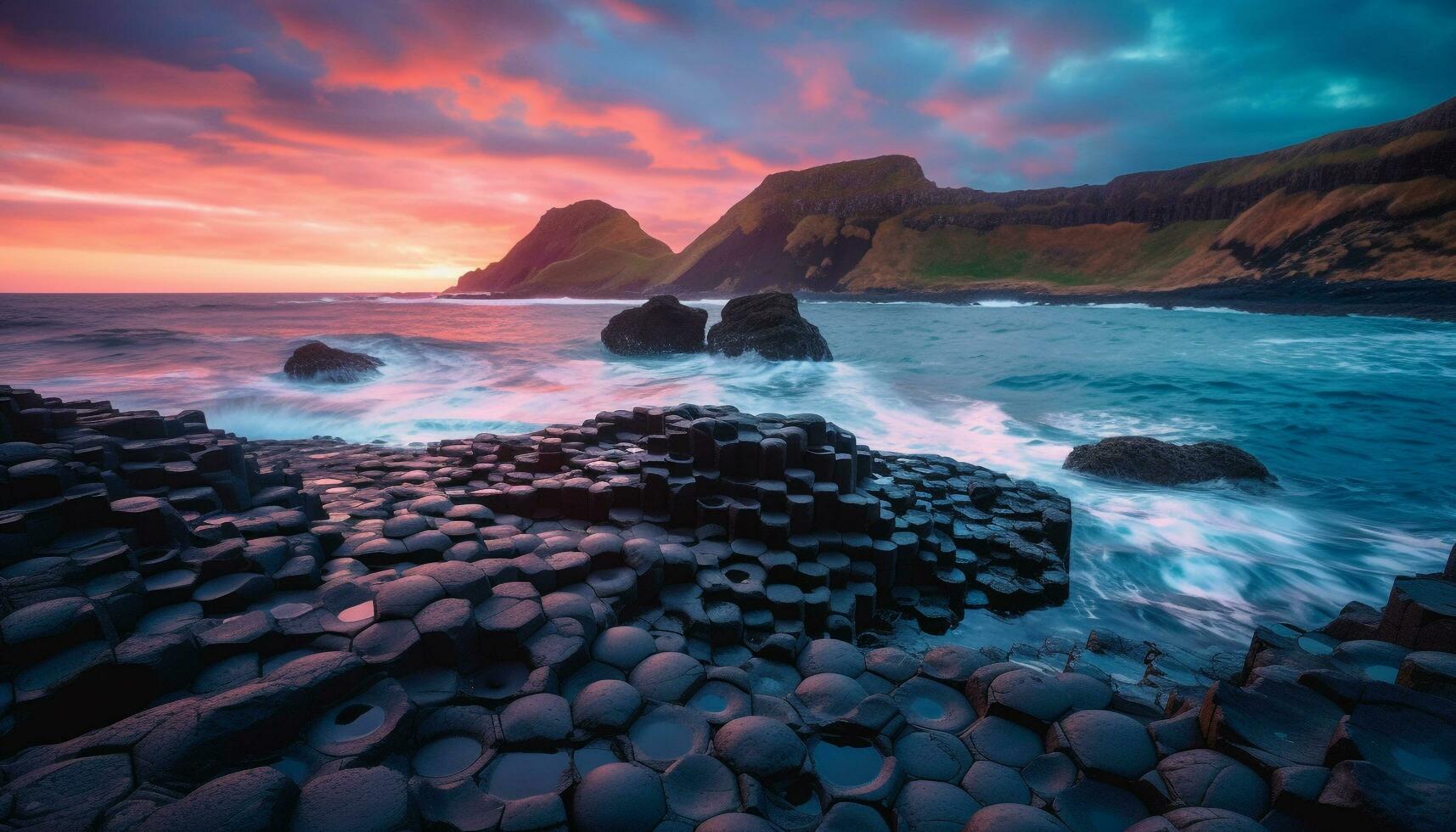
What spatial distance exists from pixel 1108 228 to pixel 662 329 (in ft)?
302

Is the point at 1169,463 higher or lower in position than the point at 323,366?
lower

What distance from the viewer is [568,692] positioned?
3279mm

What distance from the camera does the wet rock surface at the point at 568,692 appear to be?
239 cm

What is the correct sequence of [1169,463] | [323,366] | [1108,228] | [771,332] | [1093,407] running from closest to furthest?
[1169,463]
[1093,407]
[323,366]
[771,332]
[1108,228]

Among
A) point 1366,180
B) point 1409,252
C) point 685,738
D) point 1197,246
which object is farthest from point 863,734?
point 1197,246

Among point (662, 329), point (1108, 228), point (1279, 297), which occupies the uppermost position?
point (1108, 228)

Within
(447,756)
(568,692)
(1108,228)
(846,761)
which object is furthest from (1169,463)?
(1108,228)

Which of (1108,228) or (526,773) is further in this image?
(1108,228)

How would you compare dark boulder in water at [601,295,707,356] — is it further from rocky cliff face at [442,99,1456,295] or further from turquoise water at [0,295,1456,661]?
rocky cliff face at [442,99,1456,295]

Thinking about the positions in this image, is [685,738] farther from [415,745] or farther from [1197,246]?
[1197,246]

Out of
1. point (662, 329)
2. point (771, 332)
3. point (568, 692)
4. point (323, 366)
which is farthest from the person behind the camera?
point (662, 329)

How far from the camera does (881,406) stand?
1777 cm

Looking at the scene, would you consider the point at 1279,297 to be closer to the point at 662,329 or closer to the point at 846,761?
the point at 662,329

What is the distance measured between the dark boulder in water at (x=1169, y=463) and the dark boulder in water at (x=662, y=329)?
19.8m
